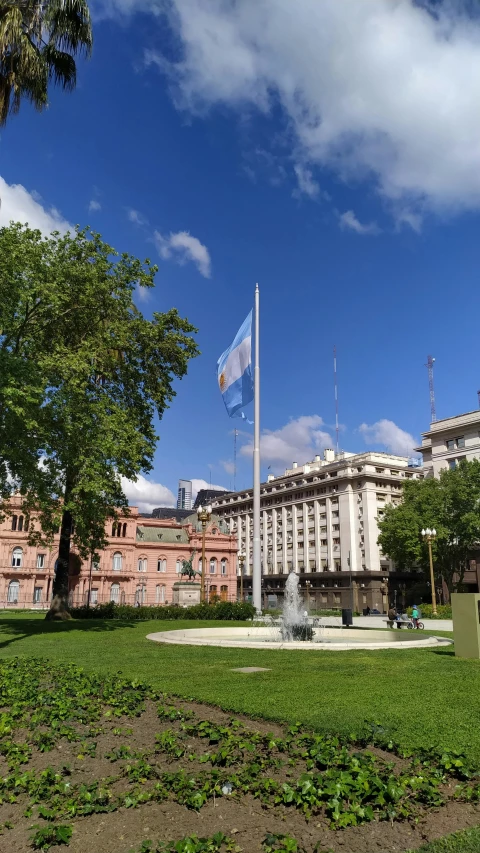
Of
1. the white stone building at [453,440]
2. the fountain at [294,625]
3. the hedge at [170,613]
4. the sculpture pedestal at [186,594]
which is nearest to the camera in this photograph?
the fountain at [294,625]

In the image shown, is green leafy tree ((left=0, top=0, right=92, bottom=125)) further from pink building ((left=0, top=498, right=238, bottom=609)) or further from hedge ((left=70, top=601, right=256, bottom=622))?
pink building ((left=0, top=498, right=238, bottom=609))

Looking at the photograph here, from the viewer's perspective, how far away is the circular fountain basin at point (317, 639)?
675 inches

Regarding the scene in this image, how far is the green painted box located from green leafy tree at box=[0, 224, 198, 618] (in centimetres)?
1237

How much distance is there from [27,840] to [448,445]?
71.8m

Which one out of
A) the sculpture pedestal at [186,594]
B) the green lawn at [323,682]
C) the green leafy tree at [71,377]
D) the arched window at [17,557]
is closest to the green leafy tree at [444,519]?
the sculpture pedestal at [186,594]

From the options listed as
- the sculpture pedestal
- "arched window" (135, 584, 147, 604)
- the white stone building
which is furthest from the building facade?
the sculpture pedestal

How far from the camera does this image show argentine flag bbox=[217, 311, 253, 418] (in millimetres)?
30062

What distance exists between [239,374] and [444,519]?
34.3 meters

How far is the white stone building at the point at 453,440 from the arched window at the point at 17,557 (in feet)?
155

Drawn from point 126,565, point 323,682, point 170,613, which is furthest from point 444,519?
point 323,682

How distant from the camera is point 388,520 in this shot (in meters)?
60.7

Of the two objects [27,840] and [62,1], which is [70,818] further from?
[62,1]

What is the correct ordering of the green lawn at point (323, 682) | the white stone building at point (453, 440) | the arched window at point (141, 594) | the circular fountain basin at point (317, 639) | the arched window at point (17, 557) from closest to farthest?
the green lawn at point (323, 682) → the circular fountain basin at point (317, 639) → the arched window at point (17, 557) → the white stone building at point (453, 440) → the arched window at point (141, 594)

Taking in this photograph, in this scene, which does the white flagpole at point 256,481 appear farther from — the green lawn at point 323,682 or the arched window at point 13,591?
the arched window at point 13,591
